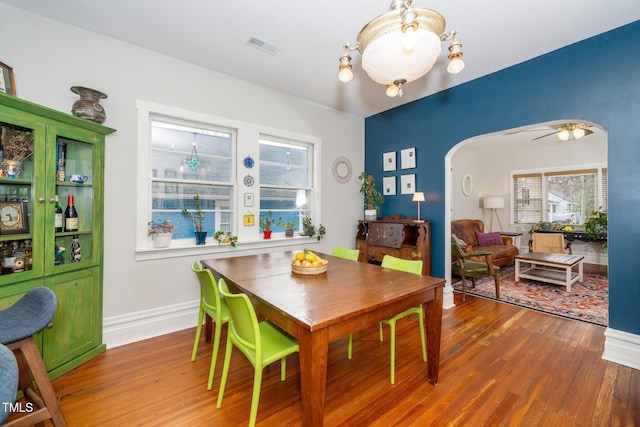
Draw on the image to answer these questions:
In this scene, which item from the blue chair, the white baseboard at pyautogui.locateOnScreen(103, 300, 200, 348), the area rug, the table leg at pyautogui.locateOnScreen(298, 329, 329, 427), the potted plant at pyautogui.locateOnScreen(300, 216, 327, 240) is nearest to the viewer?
the blue chair

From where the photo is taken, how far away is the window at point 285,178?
12.0ft

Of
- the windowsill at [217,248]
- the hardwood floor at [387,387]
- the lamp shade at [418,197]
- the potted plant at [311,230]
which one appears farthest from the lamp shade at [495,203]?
the windowsill at [217,248]

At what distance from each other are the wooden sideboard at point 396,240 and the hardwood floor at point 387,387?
3.73 feet

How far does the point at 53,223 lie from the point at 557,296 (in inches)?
230

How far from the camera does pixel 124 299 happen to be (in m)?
2.59

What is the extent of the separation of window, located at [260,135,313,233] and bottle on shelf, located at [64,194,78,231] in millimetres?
1883

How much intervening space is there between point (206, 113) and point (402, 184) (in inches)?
113

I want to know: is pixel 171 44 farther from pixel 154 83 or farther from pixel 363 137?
pixel 363 137

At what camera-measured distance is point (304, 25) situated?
7.64ft

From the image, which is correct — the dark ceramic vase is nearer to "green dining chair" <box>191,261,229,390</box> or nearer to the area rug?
"green dining chair" <box>191,261,229,390</box>

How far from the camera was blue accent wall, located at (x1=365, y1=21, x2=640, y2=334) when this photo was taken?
2.30 m


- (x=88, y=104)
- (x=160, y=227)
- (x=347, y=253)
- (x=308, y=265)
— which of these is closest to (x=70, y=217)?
(x=160, y=227)

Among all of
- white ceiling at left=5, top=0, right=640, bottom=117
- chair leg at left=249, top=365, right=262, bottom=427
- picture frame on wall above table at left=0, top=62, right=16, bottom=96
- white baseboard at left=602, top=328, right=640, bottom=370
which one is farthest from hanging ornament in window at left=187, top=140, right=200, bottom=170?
white baseboard at left=602, top=328, right=640, bottom=370

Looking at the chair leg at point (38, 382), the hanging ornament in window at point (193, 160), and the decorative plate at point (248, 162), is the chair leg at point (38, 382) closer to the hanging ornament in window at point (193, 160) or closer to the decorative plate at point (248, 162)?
the hanging ornament in window at point (193, 160)
